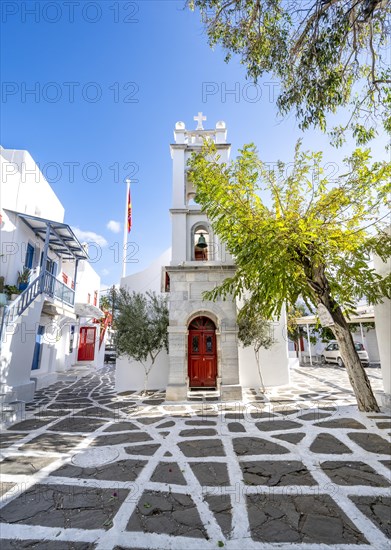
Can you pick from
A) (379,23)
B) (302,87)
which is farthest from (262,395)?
(379,23)

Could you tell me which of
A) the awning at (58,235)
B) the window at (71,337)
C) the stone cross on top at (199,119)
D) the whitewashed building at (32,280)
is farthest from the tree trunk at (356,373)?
the window at (71,337)

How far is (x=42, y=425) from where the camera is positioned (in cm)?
726

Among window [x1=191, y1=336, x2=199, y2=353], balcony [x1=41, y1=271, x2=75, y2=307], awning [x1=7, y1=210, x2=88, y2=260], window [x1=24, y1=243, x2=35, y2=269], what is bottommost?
window [x1=191, y1=336, x2=199, y2=353]

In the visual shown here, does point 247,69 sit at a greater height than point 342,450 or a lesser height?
greater

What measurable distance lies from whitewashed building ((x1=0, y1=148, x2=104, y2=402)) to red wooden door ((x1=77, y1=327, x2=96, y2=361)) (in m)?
2.91

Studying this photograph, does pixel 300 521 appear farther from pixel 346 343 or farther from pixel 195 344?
pixel 195 344

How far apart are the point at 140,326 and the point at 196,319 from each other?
2.29m

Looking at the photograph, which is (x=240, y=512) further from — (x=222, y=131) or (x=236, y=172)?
(x=222, y=131)

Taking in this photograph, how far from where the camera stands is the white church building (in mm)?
9969

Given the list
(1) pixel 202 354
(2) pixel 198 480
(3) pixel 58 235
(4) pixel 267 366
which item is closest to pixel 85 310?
(3) pixel 58 235

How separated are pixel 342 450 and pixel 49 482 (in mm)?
5241

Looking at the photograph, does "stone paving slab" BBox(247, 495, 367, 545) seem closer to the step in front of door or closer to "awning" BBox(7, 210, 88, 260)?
the step in front of door

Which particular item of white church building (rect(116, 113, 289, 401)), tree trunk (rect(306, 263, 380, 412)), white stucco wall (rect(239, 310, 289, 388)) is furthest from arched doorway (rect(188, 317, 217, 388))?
tree trunk (rect(306, 263, 380, 412))

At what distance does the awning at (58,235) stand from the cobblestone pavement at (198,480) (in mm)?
7833
